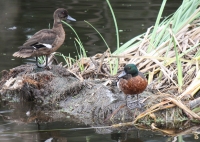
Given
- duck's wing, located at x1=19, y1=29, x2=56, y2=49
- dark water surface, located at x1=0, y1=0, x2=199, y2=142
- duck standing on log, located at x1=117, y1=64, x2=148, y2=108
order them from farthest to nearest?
duck's wing, located at x1=19, y1=29, x2=56, y2=49 → duck standing on log, located at x1=117, y1=64, x2=148, y2=108 → dark water surface, located at x1=0, y1=0, x2=199, y2=142

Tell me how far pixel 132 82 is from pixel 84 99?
3.01 ft

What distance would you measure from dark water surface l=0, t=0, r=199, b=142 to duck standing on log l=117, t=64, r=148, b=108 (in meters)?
0.55

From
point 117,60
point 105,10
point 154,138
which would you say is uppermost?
point 105,10

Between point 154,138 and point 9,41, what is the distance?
230 inches

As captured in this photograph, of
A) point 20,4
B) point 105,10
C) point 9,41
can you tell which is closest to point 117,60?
point 9,41

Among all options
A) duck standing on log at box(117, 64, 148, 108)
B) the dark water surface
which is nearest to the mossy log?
duck standing on log at box(117, 64, 148, 108)

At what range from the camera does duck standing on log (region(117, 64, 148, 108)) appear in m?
7.21

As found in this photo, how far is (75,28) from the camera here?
13.1m

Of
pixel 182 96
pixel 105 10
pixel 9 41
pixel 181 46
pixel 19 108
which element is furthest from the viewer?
pixel 105 10

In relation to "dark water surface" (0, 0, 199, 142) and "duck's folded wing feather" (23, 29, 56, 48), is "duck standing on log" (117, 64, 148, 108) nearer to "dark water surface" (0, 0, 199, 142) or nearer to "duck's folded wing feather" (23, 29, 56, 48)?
"dark water surface" (0, 0, 199, 142)

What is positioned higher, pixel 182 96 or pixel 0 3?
pixel 0 3

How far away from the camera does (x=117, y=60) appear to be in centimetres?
841

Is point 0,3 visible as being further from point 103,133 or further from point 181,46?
point 103,133

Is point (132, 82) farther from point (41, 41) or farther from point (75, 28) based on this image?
point (75, 28)
